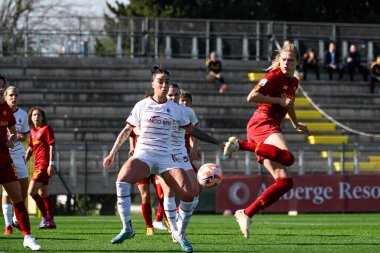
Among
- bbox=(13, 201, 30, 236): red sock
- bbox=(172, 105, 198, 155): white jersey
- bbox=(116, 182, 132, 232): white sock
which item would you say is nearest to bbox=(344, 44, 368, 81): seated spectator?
bbox=(172, 105, 198, 155): white jersey

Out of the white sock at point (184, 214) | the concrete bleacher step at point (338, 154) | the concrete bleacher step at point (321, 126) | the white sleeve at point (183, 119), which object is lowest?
the concrete bleacher step at point (338, 154)

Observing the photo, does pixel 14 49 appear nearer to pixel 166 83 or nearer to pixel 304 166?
pixel 304 166

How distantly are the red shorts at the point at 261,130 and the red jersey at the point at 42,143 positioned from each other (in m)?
5.61

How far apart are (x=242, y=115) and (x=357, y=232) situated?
1968 centimetres

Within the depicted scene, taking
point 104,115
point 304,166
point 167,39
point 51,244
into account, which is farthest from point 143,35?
point 51,244

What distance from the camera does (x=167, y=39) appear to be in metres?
38.8

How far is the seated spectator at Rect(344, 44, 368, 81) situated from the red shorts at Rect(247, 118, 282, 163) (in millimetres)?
25549

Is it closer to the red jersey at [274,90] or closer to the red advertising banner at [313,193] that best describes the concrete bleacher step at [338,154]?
the red advertising banner at [313,193]

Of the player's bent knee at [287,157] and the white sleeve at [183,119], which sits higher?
the white sleeve at [183,119]

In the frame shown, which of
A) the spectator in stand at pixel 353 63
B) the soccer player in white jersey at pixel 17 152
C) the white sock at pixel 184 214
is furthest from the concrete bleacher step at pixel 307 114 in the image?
the white sock at pixel 184 214

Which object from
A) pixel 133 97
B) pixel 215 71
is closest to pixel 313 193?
pixel 133 97

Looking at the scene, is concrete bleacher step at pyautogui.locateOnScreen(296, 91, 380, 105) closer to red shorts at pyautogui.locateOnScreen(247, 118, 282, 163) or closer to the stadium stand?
the stadium stand

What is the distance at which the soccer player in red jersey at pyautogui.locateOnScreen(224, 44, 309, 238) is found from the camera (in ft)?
43.8

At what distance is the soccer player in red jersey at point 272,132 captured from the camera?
43.8 ft
